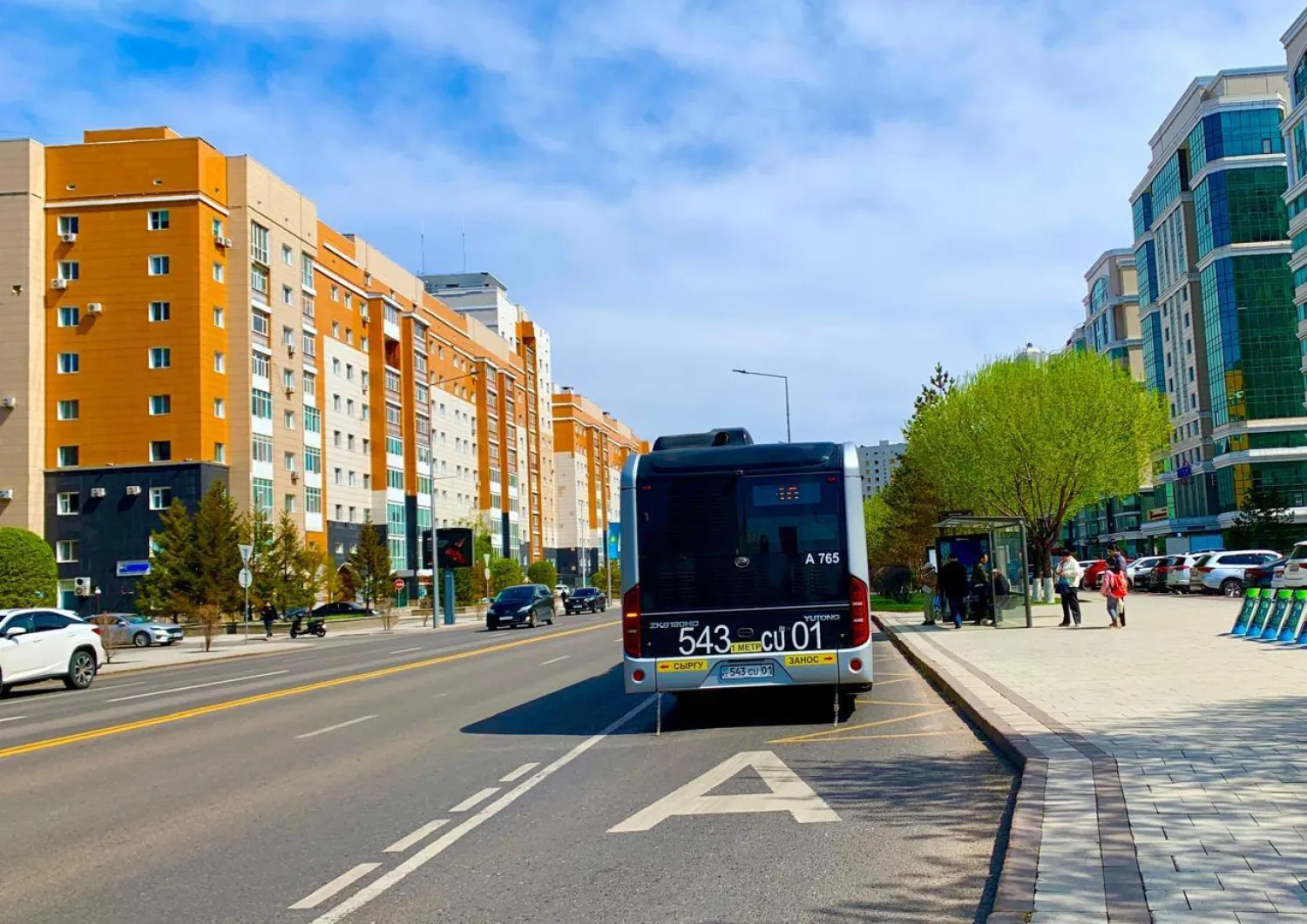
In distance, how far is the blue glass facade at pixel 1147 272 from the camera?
328 ft

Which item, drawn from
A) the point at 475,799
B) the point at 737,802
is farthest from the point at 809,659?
the point at 475,799

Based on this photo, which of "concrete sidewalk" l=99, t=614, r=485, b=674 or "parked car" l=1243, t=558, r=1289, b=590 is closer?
"concrete sidewalk" l=99, t=614, r=485, b=674

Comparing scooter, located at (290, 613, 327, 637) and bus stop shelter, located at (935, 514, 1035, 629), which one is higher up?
bus stop shelter, located at (935, 514, 1035, 629)

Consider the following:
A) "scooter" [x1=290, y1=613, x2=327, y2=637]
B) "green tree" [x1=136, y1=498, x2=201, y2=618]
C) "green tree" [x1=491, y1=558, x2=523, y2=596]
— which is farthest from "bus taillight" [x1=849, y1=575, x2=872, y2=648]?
"green tree" [x1=491, y1=558, x2=523, y2=596]

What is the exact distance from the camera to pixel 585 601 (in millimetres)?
67625

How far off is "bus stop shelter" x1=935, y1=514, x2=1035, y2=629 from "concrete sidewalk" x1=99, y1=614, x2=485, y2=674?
726 inches

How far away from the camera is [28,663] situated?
2245 centimetres

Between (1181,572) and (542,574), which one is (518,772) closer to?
(1181,572)

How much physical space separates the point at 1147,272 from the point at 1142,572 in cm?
5711

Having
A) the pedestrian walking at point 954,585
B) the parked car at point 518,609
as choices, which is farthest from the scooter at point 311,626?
the pedestrian walking at point 954,585

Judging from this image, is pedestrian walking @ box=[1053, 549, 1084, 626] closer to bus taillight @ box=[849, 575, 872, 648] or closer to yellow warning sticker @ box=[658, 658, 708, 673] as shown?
bus taillight @ box=[849, 575, 872, 648]

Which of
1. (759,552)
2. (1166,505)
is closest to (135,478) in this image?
(759,552)

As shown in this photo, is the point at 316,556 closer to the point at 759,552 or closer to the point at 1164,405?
the point at 1164,405

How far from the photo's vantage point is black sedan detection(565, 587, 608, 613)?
2621 inches
